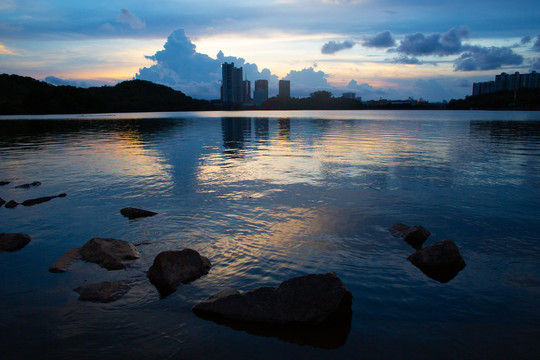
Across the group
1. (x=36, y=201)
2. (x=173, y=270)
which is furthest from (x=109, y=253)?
(x=36, y=201)

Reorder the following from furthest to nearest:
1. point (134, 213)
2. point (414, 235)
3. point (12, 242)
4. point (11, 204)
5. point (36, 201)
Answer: point (36, 201)
point (11, 204)
point (134, 213)
point (414, 235)
point (12, 242)

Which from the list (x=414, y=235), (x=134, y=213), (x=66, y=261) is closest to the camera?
(x=66, y=261)

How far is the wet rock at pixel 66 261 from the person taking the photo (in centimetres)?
925

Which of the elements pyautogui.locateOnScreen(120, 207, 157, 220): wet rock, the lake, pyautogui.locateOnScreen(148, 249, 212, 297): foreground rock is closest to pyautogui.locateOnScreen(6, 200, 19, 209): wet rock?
the lake

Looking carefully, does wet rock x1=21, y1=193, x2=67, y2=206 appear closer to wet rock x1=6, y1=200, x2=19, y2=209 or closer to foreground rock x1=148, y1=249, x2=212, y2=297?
wet rock x1=6, y1=200, x2=19, y2=209

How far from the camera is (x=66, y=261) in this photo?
9602mm

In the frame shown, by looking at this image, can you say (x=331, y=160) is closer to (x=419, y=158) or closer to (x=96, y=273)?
(x=419, y=158)

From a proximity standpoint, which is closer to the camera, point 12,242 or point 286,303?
point 286,303

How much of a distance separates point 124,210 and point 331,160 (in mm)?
17171

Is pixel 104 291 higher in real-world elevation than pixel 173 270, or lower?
lower

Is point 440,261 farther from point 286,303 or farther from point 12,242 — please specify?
point 12,242

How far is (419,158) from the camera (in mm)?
28188

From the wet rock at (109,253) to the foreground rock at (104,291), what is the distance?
101 cm

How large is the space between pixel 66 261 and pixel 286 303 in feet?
20.9
